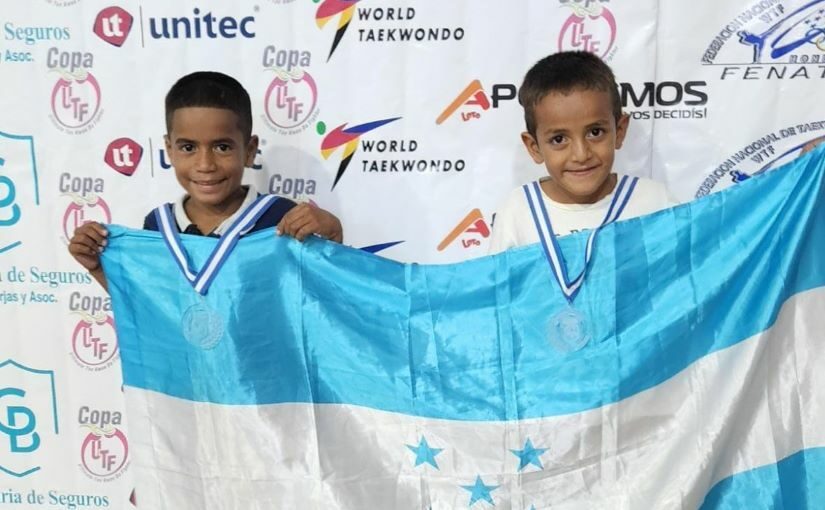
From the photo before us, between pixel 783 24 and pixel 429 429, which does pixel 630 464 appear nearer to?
pixel 429 429

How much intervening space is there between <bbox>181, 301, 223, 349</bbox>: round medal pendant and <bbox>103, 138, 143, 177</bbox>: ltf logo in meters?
0.83

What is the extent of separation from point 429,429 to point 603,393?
38 cm

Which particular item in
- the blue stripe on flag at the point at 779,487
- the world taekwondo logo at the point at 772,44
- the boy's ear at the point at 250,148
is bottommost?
the blue stripe on flag at the point at 779,487

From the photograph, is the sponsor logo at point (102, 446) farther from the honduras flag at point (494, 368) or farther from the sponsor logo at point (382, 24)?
the sponsor logo at point (382, 24)

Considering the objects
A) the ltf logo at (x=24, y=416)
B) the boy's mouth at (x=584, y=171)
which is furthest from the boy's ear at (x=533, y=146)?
the ltf logo at (x=24, y=416)

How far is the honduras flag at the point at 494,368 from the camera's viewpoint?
→ 68.1 inches

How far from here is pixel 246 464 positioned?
6.14ft

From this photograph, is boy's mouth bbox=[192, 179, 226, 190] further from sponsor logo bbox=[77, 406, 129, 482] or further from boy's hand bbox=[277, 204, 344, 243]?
sponsor logo bbox=[77, 406, 129, 482]

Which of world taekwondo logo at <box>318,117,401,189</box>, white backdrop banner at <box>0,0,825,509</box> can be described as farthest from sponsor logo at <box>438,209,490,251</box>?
world taekwondo logo at <box>318,117,401,189</box>

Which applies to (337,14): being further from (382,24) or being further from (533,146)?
(533,146)

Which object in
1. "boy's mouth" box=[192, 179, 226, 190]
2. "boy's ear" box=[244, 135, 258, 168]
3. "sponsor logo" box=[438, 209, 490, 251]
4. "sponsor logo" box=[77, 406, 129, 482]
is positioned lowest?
"sponsor logo" box=[77, 406, 129, 482]

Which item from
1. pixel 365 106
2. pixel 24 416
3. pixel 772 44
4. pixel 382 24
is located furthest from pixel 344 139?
pixel 24 416

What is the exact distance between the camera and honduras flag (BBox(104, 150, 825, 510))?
5.67ft

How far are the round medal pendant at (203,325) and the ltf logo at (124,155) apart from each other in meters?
0.83
